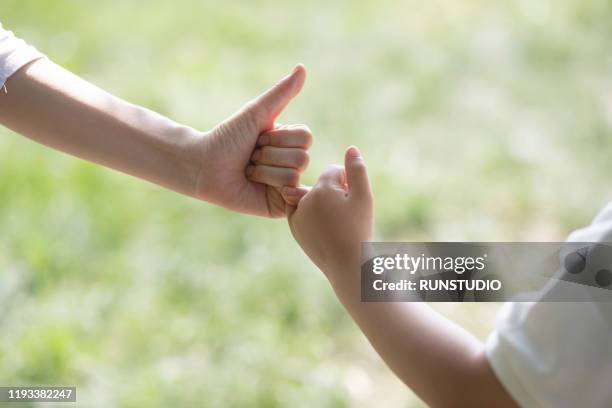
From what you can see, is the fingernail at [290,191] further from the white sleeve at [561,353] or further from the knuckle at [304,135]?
the white sleeve at [561,353]

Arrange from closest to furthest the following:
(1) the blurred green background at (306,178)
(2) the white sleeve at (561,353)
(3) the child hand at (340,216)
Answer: (2) the white sleeve at (561,353) → (3) the child hand at (340,216) → (1) the blurred green background at (306,178)

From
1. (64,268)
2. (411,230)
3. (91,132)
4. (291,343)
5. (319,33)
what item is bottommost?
(291,343)

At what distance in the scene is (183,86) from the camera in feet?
9.86

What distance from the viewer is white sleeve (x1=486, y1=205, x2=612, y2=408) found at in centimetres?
91

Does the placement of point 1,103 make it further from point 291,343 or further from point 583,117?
point 583,117

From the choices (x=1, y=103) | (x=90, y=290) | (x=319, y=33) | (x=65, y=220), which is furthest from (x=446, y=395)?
(x=319, y=33)

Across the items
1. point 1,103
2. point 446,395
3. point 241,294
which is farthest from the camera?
point 241,294

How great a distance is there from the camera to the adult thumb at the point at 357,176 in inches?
42.0

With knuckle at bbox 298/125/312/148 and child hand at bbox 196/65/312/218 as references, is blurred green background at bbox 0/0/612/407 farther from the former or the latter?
knuckle at bbox 298/125/312/148

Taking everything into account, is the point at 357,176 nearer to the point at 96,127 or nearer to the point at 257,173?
the point at 257,173

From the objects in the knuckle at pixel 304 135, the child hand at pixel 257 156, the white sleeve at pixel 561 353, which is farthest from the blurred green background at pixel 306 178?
the white sleeve at pixel 561 353

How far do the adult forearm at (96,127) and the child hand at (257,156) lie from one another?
0.12ft

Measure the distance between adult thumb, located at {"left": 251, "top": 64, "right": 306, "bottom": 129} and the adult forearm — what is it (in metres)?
0.12

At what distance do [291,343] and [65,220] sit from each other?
842 mm
